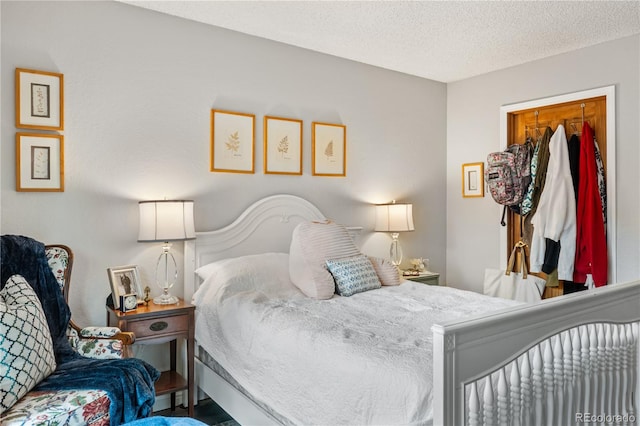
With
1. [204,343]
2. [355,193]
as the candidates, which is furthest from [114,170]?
[355,193]

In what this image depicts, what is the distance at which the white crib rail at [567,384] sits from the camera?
1.47 meters

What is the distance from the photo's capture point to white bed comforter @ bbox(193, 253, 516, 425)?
64.7 inches

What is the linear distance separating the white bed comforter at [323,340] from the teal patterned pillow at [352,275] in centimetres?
6

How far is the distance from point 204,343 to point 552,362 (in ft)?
6.27

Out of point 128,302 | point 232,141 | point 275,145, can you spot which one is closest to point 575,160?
point 275,145

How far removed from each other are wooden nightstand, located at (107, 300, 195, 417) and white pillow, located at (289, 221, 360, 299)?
685 millimetres

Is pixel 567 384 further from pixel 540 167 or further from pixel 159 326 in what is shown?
pixel 540 167

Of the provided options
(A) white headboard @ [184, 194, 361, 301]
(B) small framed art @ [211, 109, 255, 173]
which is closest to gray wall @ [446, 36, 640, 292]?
(A) white headboard @ [184, 194, 361, 301]

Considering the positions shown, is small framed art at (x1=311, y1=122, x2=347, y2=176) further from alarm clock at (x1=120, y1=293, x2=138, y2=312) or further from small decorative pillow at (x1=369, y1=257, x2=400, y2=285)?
alarm clock at (x1=120, y1=293, x2=138, y2=312)

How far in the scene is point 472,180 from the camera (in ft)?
14.8

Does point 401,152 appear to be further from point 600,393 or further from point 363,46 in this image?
point 600,393

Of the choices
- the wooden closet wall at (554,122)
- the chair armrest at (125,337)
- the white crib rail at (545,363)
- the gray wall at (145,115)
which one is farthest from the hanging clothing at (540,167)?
the chair armrest at (125,337)

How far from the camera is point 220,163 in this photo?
329cm

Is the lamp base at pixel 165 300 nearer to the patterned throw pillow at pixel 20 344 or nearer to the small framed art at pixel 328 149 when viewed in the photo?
the patterned throw pillow at pixel 20 344
